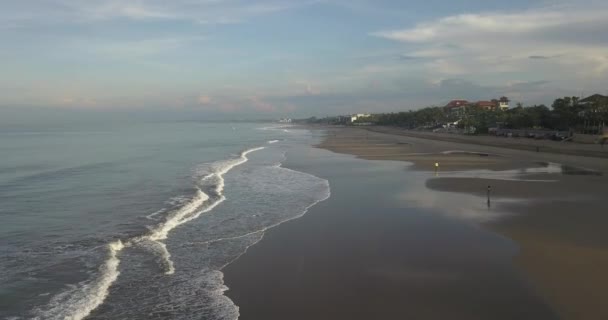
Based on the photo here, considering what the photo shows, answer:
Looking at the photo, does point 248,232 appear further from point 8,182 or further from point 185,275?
point 8,182

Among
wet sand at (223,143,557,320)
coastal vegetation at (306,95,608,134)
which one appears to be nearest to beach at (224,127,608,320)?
wet sand at (223,143,557,320)

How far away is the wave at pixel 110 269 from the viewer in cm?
884

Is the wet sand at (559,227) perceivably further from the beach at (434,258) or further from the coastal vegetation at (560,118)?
the coastal vegetation at (560,118)

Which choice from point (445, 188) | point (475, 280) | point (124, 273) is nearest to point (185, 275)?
point (124, 273)

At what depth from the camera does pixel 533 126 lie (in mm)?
68375

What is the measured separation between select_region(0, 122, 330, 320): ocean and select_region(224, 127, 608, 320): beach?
907 mm

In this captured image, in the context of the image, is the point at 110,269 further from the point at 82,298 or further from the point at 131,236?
the point at 131,236

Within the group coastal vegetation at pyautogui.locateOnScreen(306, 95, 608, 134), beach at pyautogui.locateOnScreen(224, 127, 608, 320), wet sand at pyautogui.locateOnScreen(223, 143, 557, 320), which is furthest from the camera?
coastal vegetation at pyautogui.locateOnScreen(306, 95, 608, 134)

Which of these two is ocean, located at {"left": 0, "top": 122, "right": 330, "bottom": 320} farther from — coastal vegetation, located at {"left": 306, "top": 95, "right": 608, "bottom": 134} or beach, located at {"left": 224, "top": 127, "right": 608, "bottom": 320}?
coastal vegetation, located at {"left": 306, "top": 95, "right": 608, "bottom": 134}

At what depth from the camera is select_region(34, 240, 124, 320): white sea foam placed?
28.5 feet

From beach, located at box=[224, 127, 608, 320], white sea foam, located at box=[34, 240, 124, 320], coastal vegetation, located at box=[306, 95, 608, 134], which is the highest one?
coastal vegetation, located at box=[306, 95, 608, 134]

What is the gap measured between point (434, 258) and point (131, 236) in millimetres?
8483

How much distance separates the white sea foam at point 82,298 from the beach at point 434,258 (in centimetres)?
253

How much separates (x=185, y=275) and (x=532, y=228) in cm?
1019
